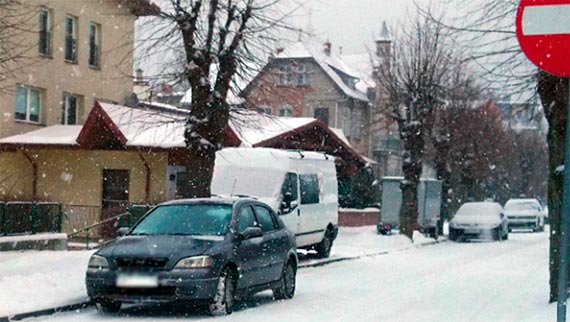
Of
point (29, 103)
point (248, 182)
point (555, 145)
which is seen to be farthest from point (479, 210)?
point (555, 145)

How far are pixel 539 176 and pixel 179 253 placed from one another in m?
68.4

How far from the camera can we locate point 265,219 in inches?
572

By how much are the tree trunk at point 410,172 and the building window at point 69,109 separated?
1275cm

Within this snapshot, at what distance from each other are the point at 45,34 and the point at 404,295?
2286 cm

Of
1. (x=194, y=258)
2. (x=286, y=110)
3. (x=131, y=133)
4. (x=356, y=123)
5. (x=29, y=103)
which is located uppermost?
(x=286, y=110)

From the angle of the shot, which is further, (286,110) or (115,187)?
(286,110)

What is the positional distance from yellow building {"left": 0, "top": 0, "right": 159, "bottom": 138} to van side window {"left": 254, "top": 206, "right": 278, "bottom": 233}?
19504 millimetres

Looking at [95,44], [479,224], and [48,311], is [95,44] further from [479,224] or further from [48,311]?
[48,311]

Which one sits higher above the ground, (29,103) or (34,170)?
(29,103)

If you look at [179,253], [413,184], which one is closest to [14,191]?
[413,184]

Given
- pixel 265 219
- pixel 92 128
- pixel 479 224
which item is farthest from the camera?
pixel 479 224

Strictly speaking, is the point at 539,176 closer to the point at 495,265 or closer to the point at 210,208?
the point at 495,265

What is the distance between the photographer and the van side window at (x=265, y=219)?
14.3 m

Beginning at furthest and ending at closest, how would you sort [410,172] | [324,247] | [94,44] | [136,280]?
1. [94,44]
2. [410,172]
3. [324,247]
4. [136,280]
